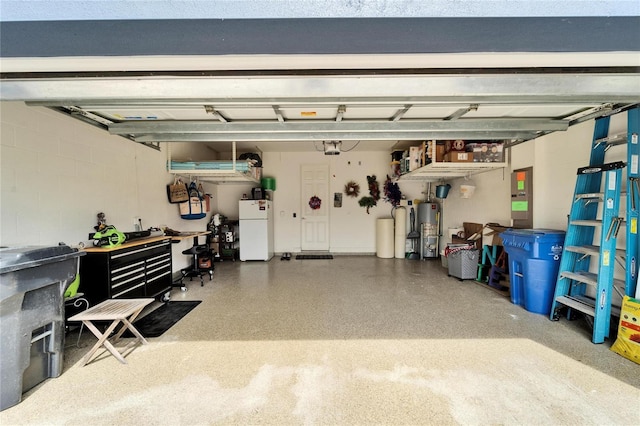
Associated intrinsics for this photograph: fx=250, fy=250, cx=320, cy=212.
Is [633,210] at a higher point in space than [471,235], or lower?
higher

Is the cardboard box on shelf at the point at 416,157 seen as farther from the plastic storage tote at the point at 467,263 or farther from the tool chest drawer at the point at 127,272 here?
the tool chest drawer at the point at 127,272

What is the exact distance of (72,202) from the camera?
273cm

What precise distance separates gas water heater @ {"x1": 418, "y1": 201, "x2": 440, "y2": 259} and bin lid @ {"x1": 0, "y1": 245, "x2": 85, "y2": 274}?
604cm

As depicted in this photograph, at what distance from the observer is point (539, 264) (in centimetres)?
290

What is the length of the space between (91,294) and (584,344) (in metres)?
4.78

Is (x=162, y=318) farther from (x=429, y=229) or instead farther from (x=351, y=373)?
Answer: (x=429, y=229)

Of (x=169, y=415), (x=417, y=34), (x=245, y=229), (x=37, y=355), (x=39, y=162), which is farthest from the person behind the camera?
(x=245, y=229)

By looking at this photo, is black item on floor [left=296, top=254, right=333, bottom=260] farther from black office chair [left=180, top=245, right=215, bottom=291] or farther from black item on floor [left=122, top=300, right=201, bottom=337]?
black item on floor [left=122, top=300, right=201, bottom=337]

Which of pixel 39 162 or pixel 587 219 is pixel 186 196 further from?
pixel 587 219

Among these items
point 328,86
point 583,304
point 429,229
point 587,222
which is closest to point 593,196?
point 587,222

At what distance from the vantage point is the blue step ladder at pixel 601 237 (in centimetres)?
227

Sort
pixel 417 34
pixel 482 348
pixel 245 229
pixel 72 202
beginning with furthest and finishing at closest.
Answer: pixel 245 229 → pixel 72 202 → pixel 482 348 → pixel 417 34

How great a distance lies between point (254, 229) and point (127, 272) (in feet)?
10.5

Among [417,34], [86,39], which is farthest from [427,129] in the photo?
[86,39]
